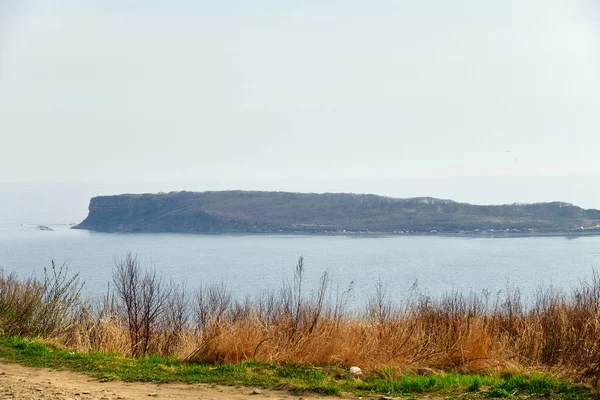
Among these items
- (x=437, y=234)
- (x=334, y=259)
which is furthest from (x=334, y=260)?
(x=437, y=234)

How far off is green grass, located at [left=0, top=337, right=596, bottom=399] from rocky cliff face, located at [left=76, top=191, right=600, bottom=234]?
8268 cm

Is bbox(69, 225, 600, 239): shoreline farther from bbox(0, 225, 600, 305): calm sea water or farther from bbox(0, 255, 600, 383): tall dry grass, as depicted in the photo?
bbox(0, 255, 600, 383): tall dry grass

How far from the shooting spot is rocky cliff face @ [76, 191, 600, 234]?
91.6 meters

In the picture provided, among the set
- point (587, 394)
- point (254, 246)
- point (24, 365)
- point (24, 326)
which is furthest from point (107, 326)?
point (254, 246)

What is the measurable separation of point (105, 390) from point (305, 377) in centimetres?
259

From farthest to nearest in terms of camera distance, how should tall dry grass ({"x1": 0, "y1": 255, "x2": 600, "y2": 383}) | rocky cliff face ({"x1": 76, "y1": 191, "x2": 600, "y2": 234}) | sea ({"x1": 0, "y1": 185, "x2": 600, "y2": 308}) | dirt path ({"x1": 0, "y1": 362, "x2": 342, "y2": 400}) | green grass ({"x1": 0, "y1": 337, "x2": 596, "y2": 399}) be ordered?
rocky cliff face ({"x1": 76, "y1": 191, "x2": 600, "y2": 234}) < sea ({"x1": 0, "y1": 185, "x2": 600, "y2": 308}) < tall dry grass ({"x1": 0, "y1": 255, "x2": 600, "y2": 383}) < green grass ({"x1": 0, "y1": 337, "x2": 596, "y2": 399}) < dirt path ({"x1": 0, "y1": 362, "x2": 342, "y2": 400})

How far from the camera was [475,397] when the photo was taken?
7203 millimetres

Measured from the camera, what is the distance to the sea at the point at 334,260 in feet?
126

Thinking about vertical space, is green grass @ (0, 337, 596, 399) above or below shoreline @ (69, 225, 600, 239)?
below

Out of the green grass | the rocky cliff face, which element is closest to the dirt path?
the green grass

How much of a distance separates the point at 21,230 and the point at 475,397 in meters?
113

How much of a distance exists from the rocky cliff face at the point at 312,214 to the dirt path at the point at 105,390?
275 ft

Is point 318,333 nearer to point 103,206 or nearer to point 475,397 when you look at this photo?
point 475,397

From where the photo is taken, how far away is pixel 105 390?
754 centimetres
